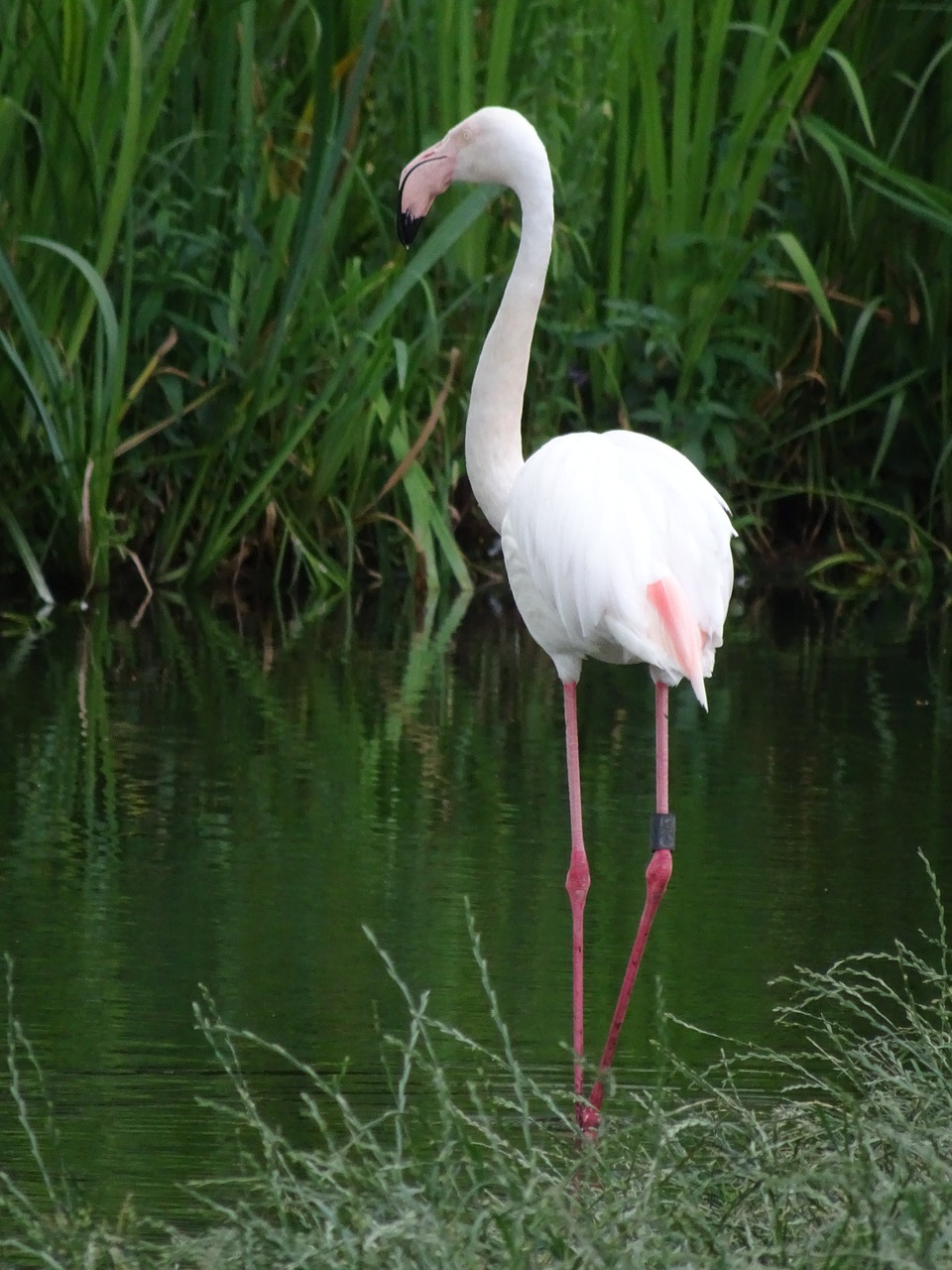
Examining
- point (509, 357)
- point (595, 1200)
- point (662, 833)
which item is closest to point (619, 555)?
point (662, 833)

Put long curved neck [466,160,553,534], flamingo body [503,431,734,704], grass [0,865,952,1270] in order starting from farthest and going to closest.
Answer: long curved neck [466,160,553,534] → flamingo body [503,431,734,704] → grass [0,865,952,1270]

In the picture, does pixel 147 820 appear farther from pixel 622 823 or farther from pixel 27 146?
pixel 27 146

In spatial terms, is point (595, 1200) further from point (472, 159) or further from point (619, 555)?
point (472, 159)

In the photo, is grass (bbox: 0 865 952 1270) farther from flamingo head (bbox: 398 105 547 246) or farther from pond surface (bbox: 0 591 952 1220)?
flamingo head (bbox: 398 105 547 246)

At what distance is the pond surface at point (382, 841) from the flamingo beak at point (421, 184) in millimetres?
1282

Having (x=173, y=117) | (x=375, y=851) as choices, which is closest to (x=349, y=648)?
(x=173, y=117)

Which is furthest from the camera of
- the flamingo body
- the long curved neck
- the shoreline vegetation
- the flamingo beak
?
the shoreline vegetation

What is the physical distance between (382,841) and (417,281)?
9.85 feet

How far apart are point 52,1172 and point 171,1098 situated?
Answer: 0.36 m

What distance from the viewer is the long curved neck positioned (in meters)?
4.04

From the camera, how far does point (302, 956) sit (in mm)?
4184

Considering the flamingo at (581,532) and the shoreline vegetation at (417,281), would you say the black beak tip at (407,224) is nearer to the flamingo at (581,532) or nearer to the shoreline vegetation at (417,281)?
the flamingo at (581,532)

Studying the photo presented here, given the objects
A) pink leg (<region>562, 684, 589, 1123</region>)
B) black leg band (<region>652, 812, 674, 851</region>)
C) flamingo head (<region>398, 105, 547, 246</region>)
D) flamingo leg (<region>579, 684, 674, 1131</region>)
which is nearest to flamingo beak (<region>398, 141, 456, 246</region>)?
flamingo head (<region>398, 105, 547, 246</region>)

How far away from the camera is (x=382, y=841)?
508 centimetres
